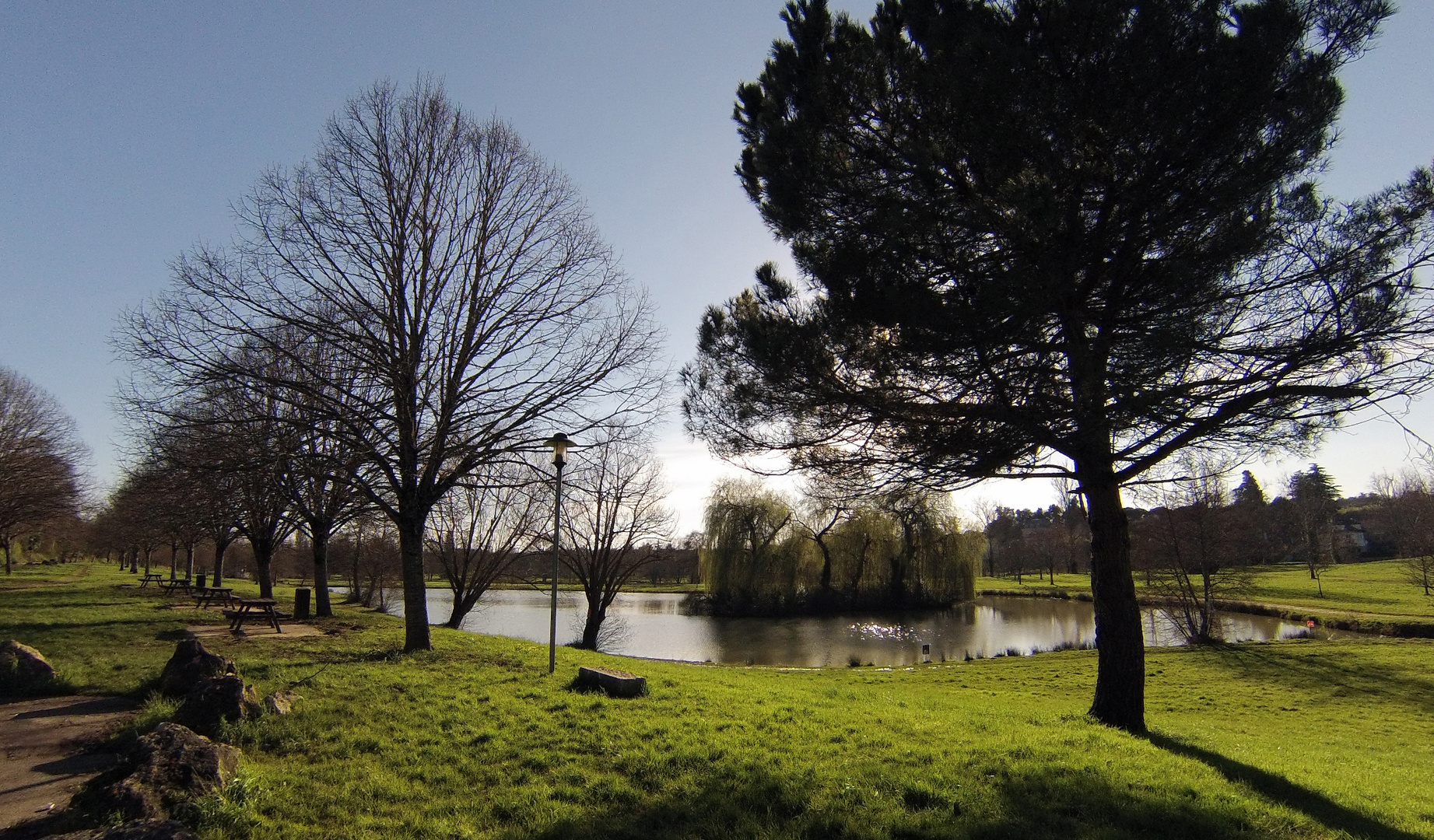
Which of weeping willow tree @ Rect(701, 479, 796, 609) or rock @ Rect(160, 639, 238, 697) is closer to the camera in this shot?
rock @ Rect(160, 639, 238, 697)

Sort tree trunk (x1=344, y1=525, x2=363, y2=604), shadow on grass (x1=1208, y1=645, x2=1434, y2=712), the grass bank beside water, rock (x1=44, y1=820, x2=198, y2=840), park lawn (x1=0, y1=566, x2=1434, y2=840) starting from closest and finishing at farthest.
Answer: rock (x1=44, y1=820, x2=198, y2=840) < park lawn (x1=0, y1=566, x2=1434, y2=840) < shadow on grass (x1=1208, y1=645, x2=1434, y2=712) < tree trunk (x1=344, y1=525, x2=363, y2=604) < the grass bank beside water

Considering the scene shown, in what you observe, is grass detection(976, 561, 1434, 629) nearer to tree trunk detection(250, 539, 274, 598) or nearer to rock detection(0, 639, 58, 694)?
tree trunk detection(250, 539, 274, 598)

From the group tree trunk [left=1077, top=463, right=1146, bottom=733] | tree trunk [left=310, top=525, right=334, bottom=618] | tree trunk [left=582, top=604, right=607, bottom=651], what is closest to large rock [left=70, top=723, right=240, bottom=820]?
tree trunk [left=1077, top=463, right=1146, bottom=733]

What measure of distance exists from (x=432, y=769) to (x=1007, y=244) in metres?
7.43

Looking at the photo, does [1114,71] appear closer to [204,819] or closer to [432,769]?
[432,769]

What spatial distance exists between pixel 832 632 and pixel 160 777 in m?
31.0

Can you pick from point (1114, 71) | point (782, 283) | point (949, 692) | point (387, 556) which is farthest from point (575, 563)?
point (1114, 71)

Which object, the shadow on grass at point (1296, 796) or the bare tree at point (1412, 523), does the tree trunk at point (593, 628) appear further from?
the bare tree at point (1412, 523)

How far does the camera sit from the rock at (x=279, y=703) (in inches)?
255

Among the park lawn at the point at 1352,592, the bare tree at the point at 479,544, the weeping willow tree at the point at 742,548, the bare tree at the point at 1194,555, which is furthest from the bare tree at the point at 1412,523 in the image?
the bare tree at the point at 479,544

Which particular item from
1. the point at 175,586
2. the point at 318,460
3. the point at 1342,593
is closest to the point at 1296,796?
the point at 318,460

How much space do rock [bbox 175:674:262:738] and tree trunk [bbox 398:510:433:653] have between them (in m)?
5.31

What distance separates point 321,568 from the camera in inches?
714

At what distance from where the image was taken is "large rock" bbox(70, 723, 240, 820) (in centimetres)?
411
